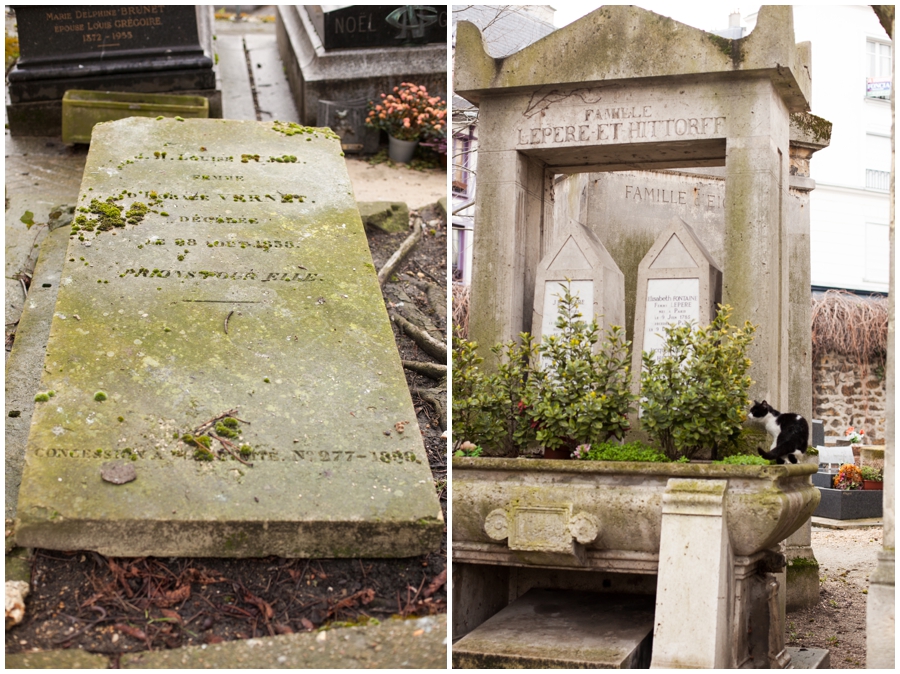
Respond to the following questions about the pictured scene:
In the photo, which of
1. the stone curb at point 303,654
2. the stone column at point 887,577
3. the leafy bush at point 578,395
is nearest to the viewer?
the stone curb at point 303,654

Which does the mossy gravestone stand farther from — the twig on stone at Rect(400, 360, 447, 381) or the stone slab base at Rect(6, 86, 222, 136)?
the stone slab base at Rect(6, 86, 222, 136)

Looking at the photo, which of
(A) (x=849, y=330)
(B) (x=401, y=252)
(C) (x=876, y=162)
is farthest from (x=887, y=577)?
(C) (x=876, y=162)

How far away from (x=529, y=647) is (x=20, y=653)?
2.31m

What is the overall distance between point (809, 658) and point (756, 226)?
8.31 ft

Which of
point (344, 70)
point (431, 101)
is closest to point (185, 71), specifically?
point (344, 70)

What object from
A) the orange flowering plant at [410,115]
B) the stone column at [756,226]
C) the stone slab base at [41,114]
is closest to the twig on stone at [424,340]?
the stone column at [756,226]

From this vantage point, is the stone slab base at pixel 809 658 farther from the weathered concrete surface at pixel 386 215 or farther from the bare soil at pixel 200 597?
the weathered concrete surface at pixel 386 215

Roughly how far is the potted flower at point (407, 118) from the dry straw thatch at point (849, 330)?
294 inches

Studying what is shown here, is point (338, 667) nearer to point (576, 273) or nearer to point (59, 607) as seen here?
point (59, 607)

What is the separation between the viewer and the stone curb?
346cm

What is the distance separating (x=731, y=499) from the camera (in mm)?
4508

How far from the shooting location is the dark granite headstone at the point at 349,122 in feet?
35.2

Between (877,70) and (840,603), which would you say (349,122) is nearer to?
(840,603)

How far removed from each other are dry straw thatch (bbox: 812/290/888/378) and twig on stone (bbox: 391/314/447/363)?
9.95 metres
